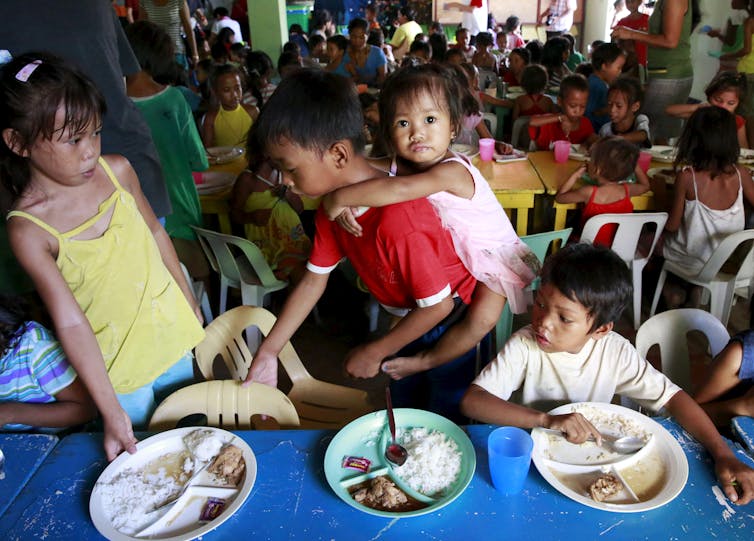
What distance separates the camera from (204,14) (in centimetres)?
1150

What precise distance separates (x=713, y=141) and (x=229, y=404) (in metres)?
2.80

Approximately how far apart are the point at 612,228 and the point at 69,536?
2.88 meters

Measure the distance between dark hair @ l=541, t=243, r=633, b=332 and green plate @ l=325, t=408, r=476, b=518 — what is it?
0.49 m

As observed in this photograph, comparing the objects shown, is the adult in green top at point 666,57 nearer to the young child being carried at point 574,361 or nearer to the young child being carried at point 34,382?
the young child being carried at point 574,361

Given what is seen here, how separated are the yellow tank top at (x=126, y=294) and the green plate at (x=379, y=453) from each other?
27.6 inches

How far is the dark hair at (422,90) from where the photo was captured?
154 centimetres

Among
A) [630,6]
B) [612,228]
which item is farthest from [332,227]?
[630,6]

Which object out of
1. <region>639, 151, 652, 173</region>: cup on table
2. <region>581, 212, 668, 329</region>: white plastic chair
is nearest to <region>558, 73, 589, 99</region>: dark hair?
<region>639, 151, 652, 173</region>: cup on table

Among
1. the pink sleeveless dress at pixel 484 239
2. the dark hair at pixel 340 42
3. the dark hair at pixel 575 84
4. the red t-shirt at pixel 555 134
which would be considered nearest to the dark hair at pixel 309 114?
the pink sleeveless dress at pixel 484 239

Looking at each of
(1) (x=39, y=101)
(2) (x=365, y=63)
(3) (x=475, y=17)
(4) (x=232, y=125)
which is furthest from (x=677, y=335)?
(3) (x=475, y=17)

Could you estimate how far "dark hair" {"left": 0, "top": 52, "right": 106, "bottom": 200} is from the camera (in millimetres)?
1299

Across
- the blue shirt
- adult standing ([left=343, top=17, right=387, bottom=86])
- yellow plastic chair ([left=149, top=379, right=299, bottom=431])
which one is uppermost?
adult standing ([left=343, top=17, right=387, bottom=86])

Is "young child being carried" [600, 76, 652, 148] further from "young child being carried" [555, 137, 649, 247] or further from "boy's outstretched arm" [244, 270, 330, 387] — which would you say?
"boy's outstretched arm" [244, 270, 330, 387]

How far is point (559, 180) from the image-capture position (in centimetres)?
340
